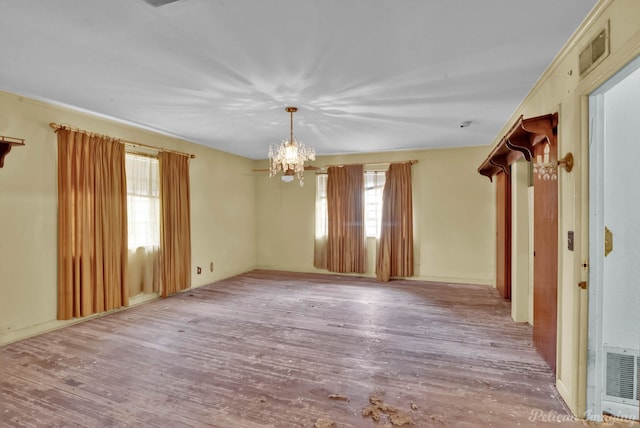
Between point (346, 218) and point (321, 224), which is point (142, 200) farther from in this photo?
point (346, 218)

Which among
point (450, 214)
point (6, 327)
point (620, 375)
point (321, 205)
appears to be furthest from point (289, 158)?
point (450, 214)

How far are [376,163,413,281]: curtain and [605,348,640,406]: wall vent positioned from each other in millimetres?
3968

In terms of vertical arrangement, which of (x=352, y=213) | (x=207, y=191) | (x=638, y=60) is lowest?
(x=352, y=213)

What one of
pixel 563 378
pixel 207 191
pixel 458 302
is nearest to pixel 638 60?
pixel 563 378

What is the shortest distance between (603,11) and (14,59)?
400cm

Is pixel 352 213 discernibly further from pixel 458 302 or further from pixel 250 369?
pixel 250 369

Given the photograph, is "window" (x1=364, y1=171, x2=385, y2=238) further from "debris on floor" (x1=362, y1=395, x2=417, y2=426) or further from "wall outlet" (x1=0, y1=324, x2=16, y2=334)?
"wall outlet" (x1=0, y1=324, x2=16, y2=334)

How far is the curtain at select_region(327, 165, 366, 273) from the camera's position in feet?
20.4

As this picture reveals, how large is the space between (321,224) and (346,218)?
629 mm

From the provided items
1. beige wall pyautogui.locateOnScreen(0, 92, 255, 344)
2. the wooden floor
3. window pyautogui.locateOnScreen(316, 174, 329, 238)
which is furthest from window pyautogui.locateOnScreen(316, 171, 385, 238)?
beige wall pyautogui.locateOnScreen(0, 92, 255, 344)

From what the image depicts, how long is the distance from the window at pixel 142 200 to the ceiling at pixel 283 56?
0.86m

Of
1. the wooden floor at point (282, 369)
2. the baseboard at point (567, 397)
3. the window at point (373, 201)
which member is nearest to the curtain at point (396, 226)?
the window at point (373, 201)

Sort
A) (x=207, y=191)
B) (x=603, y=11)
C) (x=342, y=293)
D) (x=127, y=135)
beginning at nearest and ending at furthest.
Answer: (x=603, y=11)
(x=127, y=135)
(x=342, y=293)
(x=207, y=191)

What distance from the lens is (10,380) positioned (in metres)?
2.45
